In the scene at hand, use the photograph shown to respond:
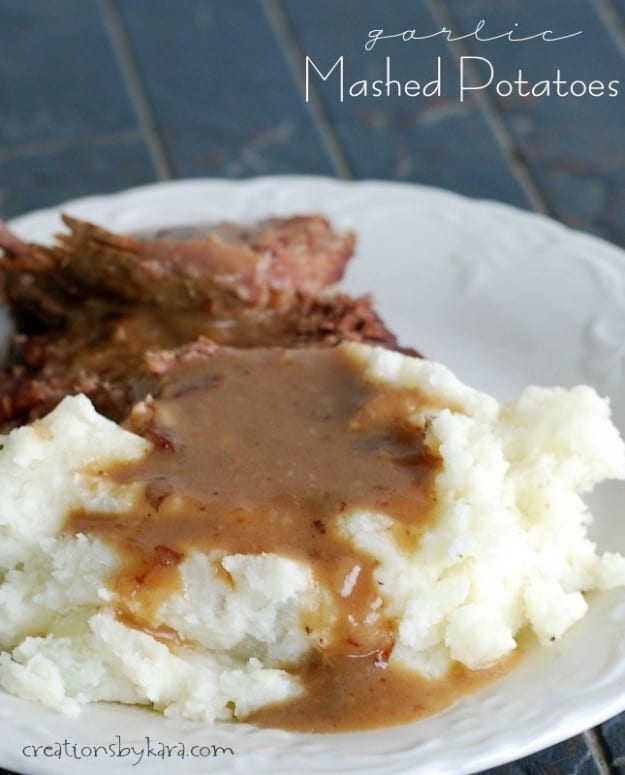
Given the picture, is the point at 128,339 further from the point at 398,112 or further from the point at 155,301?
the point at 398,112

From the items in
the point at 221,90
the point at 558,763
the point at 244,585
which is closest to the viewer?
the point at 244,585

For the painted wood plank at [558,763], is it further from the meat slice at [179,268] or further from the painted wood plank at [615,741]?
the meat slice at [179,268]

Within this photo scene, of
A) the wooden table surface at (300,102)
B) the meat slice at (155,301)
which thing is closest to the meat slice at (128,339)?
the meat slice at (155,301)

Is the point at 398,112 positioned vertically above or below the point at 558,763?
above

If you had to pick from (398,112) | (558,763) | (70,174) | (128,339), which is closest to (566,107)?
(398,112)

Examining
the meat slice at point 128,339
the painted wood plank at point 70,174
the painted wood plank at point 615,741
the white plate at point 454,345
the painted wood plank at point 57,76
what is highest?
the painted wood plank at point 57,76

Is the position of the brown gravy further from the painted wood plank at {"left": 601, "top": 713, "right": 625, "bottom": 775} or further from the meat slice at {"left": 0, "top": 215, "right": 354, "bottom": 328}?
the meat slice at {"left": 0, "top": 215, "right": 354, "bottom": 328}

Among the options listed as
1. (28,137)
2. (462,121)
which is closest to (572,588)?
(462,121)
